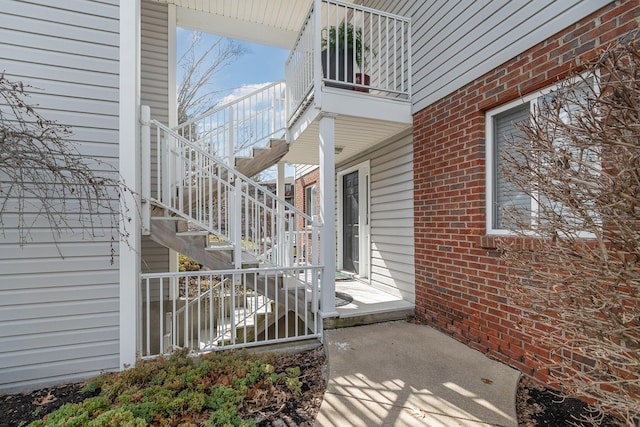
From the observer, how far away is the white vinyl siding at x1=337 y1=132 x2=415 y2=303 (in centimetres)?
416

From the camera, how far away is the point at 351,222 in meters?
6.22

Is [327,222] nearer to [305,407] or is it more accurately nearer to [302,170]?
[305,407]

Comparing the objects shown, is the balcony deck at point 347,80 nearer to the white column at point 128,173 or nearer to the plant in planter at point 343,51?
the plant in planter at point 343,51

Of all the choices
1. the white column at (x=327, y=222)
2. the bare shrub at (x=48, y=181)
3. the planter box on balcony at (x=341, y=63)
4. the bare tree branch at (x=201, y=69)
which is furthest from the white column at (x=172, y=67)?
the bare tree branch at (x=201, y=69)

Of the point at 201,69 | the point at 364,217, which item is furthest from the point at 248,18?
the point at 201,69

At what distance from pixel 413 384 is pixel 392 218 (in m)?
2.56

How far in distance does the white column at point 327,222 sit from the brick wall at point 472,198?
1177 mm

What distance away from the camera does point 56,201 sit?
2.63 metres

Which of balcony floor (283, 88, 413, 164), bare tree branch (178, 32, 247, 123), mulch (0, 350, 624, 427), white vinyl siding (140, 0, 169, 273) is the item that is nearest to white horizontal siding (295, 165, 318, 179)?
balcony floor (283, 88, 413, 164)

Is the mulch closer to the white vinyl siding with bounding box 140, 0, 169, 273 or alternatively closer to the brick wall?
the brick wall

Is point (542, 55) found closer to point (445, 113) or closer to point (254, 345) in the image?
point (445, 113)

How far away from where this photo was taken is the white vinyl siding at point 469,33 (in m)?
2.38

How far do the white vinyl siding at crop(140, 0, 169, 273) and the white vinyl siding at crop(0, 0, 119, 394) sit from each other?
261 centimetres

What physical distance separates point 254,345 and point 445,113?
10.8 ft
